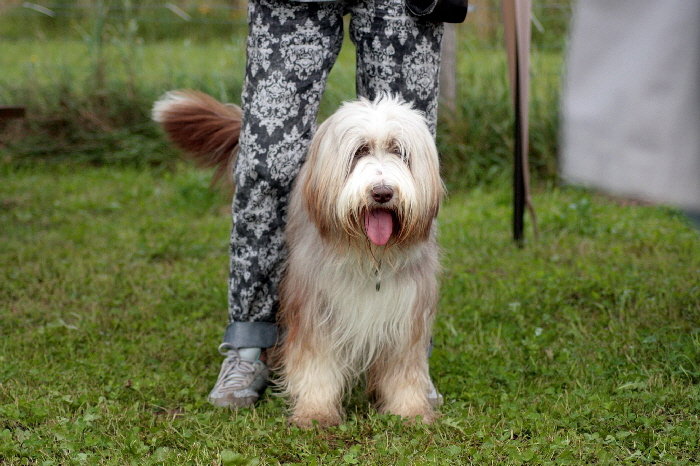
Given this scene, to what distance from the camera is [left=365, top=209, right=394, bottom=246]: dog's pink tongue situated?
7.71 feet

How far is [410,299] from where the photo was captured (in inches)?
100.0

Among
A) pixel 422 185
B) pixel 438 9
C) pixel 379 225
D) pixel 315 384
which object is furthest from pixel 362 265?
pixel 438 9

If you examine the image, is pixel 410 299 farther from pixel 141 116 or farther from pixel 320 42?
pixel 141 116

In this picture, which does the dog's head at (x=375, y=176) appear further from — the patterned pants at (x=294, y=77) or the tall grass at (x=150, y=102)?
the tall grass at (x=150, y=102)

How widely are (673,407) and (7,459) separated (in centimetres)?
200

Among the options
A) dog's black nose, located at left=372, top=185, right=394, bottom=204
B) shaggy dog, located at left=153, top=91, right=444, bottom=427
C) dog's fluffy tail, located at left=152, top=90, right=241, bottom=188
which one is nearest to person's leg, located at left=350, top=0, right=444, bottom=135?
shaggy dog, located at left=153, top=91, right=444, bottom=427

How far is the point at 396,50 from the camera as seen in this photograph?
2559 millimetres

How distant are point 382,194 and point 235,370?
3.03 ft

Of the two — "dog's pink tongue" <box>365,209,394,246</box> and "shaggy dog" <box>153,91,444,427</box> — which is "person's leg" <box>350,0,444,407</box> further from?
"dog's pink tongue" <box>365,209,394,246</box>

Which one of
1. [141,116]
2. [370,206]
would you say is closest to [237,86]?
[141,116]

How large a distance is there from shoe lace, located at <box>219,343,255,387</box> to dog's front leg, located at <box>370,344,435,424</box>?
0.46m

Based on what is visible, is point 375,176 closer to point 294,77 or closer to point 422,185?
point 422,185

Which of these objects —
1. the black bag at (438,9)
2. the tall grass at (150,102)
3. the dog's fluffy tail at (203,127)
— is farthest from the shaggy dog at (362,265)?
the tall grass at (150,102)

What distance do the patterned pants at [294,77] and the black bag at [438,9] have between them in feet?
0.11
